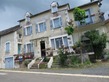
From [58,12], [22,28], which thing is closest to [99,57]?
[58,12]

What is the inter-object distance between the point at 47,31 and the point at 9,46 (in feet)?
24.2

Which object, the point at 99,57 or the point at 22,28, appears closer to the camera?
the point at 99,57

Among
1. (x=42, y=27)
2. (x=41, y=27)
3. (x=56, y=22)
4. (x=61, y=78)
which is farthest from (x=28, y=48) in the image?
(x=61, y=78)

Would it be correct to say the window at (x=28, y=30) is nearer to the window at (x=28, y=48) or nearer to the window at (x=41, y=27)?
the window at (x=41, y=27)

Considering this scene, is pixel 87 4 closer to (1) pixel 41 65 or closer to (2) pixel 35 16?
(2) pixel 35 16

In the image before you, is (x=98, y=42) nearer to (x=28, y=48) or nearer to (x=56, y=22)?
(x=56, y=22)

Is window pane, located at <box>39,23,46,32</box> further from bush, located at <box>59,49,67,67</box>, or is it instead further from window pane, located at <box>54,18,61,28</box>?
bush, located at <box>59,49,67,67</box>

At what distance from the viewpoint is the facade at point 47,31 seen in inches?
736

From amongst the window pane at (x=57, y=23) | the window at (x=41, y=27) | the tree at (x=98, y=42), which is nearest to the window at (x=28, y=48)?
the window at (x=41, y=27)

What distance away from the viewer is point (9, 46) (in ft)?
77.5

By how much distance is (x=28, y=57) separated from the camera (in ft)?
68.0

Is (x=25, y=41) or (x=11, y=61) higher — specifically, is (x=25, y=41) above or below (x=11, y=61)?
above

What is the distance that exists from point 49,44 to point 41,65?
5.41 metres

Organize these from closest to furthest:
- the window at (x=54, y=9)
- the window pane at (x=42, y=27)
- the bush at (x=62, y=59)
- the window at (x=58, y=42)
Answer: the bush at (x=62, y=59) < the window at (x=58, y=42) < the window at (x=54, y=9) < the window pane at (x=42, y=27)
